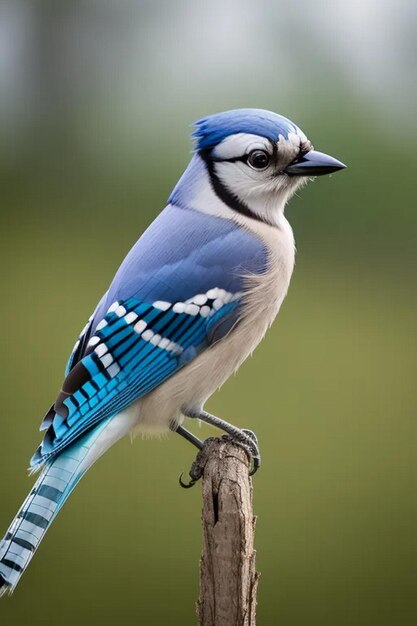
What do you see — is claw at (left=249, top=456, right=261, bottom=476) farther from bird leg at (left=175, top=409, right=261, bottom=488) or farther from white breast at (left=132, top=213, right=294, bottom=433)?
white breast at (left=132, top=213, right=294, bottom=433)

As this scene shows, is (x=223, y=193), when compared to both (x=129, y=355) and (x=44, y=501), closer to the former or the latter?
(x=129, y=355)

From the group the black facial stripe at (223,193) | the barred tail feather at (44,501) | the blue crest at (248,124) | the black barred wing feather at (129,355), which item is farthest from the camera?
the black facial stripe at (223,193)

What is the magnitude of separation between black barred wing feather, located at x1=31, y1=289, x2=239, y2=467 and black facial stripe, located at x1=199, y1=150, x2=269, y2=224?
206mm

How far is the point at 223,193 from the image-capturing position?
228 cm

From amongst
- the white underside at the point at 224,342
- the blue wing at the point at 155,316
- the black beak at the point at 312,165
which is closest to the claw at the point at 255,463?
the white underside at the point at 224,342

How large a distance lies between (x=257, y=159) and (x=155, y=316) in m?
0.42

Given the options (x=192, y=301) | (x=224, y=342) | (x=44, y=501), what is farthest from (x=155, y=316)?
(x=44, y=501)

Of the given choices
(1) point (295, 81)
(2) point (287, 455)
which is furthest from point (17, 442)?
(1) point (295, 81)

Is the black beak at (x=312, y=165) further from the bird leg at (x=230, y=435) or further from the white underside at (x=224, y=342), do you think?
the bird leg at (x=230, y=435)

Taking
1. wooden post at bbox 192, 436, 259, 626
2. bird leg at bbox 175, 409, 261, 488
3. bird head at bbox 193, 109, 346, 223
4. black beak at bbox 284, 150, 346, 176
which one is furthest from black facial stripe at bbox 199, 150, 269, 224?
wooden post at bbox 192, 436, 259, 626

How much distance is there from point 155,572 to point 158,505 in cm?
27

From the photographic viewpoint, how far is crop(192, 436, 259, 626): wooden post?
203 centimetres

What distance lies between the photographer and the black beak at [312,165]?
A: 2145mm

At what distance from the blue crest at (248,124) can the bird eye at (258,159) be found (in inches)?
2.0
